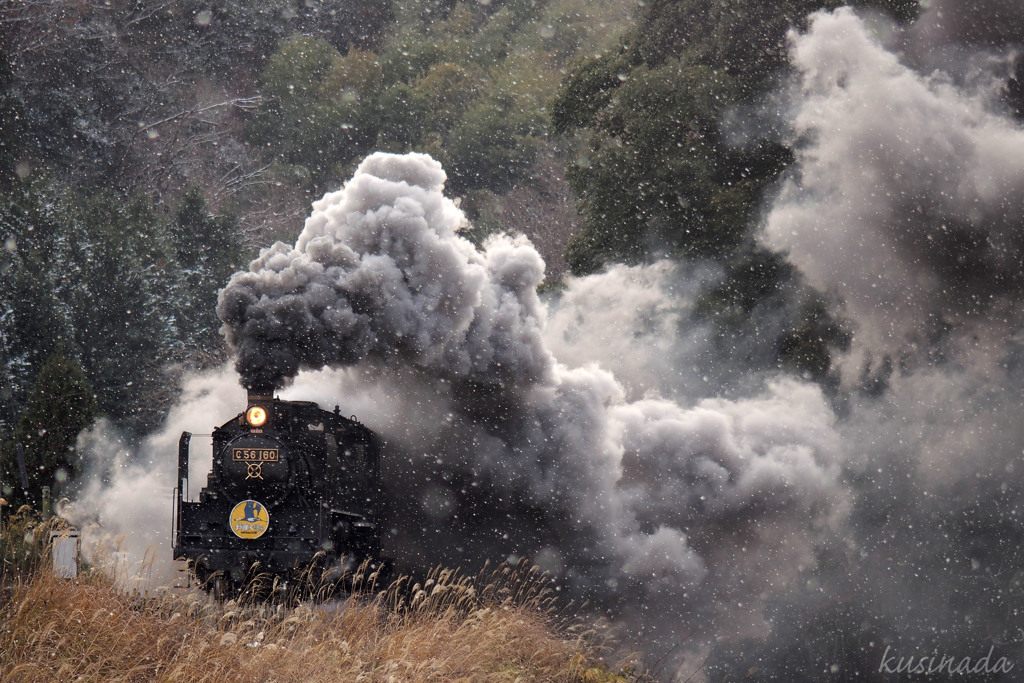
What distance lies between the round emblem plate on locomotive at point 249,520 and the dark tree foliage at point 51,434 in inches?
284

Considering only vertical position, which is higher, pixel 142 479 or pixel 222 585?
pixel 142 479

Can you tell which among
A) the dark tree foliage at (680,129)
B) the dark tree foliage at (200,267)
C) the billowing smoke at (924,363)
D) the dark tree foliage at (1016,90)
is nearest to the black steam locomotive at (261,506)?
the billowing smoke at (924,363)

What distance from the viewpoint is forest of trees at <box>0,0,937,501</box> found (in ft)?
61.0

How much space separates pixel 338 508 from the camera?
1077 centimetres

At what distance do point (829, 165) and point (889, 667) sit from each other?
7.55m

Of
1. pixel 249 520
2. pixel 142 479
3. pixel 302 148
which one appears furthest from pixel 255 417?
pixel 302 148

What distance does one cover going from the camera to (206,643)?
223 inches

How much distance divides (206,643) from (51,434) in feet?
40.2

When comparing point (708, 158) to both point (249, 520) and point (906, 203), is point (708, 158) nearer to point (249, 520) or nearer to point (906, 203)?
point (906, 203)

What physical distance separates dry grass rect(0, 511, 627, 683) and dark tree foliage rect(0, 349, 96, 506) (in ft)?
31.8

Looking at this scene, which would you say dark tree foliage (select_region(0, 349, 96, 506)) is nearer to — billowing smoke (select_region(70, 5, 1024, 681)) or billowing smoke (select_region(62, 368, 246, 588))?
billowing smoke (select_region(62, 368, 246, 588))

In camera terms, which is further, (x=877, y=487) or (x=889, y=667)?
(x=877, y=487)

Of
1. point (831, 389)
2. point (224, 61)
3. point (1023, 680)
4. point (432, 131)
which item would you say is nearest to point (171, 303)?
point (432, 131)

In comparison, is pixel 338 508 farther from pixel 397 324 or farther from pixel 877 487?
pixel 877 487
